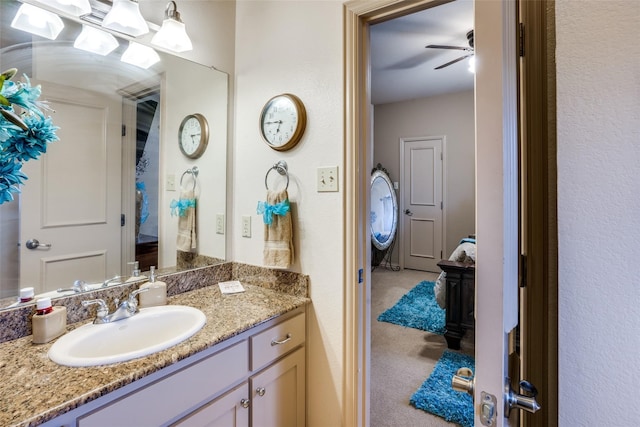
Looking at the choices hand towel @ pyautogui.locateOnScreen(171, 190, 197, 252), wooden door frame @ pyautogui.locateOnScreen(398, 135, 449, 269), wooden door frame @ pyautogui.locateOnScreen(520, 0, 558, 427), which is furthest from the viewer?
wooden door frame @ pyautogui.locateOnScreen(398, 135, 449, 269)

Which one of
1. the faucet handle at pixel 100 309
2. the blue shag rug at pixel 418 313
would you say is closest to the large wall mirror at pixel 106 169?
the faucet handle at pixel 100 309

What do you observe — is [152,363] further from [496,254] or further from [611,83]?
[611,83]

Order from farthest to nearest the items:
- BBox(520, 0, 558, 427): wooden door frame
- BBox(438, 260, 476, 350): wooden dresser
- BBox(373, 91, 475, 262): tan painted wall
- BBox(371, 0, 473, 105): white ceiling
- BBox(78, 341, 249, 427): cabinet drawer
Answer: BBox(373, 91, 475, 262): tan painted wall < BBox(371, 0, 473, 105): white ceiling < BBox(438, 260, 476, 350): wooden dresser < BBox(78, 341, 249, 427): cabinet drawer < BBox(520, 0, 558, 427): wooden door frame

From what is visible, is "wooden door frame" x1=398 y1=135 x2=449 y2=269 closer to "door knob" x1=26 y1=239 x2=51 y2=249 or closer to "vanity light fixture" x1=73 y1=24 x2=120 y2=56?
"vanity light fixture" x1=73 y1=24 x2=120 y2=56

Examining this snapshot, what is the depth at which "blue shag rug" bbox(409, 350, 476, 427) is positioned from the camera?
1.71 meters

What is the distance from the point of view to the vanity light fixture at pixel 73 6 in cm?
115

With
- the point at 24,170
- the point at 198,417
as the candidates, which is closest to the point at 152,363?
the point at 198,417

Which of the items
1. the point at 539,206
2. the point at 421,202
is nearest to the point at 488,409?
the point at 539,206

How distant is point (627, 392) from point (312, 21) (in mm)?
1651

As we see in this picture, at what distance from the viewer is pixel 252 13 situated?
1.69 meters

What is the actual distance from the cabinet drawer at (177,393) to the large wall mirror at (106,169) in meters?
0.61

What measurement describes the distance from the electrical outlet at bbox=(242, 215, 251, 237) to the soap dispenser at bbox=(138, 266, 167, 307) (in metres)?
0.49

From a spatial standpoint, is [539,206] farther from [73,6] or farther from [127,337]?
A: [73,6]

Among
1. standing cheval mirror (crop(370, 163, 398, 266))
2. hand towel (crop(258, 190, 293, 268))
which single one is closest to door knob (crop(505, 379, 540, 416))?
hand towel (crop(258, 190, 293, 268))
